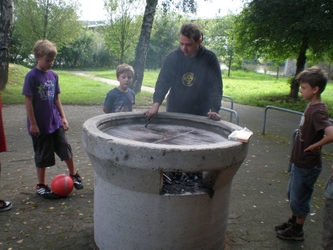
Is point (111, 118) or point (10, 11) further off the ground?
point (10, 11)

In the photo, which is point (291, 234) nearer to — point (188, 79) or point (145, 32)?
point (188, 79)

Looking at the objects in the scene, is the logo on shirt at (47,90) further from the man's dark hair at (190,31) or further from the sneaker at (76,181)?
the man's dark hair at (190,31)

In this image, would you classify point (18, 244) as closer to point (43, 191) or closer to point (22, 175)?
point (43, 191)

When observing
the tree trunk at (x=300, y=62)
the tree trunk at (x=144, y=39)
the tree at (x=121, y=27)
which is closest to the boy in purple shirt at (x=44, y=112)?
the tree trunk at (x=144, y=39)

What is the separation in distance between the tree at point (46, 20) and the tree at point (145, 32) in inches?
596

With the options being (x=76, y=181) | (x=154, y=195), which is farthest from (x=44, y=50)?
(x=154, y=195)

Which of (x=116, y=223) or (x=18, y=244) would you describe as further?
(x=18, y=244)

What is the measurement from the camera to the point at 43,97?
3666 millimetres

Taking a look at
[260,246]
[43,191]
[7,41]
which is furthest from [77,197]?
[7,41]

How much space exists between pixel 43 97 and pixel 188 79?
1.67 metres

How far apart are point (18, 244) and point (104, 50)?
35538mm

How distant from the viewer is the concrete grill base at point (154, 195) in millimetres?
2332

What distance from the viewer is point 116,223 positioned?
261cm

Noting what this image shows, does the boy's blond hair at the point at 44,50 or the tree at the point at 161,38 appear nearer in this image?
the boy's blond hair at the point at 44,50
